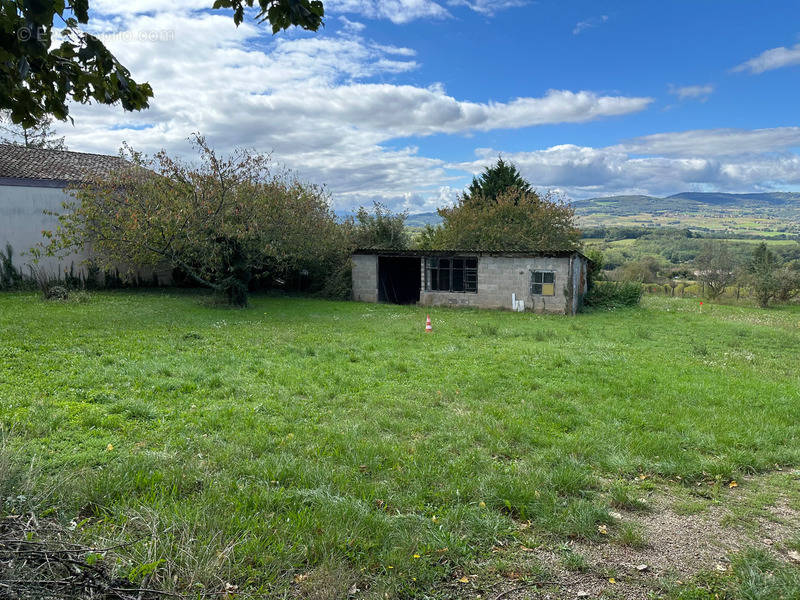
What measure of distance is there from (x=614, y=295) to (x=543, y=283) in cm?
619

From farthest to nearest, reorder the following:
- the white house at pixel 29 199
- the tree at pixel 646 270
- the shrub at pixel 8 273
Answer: the tree at pixel 646 270 < the white house at pixel 29 199 < the shrub at pixel 8 273

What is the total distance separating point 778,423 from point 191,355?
1035 centimetres

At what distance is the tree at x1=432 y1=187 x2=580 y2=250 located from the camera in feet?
105

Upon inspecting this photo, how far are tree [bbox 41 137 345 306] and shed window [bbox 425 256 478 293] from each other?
6934 mm

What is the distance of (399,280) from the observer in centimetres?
2767

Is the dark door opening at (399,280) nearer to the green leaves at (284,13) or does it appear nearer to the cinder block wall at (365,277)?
the cinder block wall at (365,277)

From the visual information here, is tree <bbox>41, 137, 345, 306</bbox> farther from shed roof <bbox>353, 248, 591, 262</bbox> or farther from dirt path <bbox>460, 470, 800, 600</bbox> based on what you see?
dirt path <bbox>460, 470, 800, 600</bbox>

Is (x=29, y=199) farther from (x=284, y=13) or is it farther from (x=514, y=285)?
(x=284, y=13)

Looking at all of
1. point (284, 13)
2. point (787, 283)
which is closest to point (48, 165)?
point (284, 13)

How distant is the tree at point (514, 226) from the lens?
105 ft

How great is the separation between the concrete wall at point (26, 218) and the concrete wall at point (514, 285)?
20.0 metres

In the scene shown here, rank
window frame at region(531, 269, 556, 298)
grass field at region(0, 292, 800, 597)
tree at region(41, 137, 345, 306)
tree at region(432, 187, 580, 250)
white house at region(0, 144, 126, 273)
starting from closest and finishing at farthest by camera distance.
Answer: grass field at region(0, 292, 800, 597) < tree at region(41, 137, 345, 306) < window frame at region(531, 269, 556, 298) < white house at region(0, 144, 126, 273) < tree at region(432, 187, 580, 250)

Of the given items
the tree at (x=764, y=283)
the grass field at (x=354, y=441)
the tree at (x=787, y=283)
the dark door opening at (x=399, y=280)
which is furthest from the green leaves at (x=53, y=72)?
the tree at (x=787, y=283)

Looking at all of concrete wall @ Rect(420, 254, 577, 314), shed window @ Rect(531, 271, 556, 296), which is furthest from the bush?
shed window @ Rect(531, 271, 556, 296)
